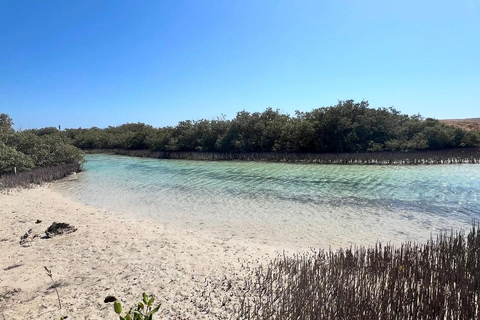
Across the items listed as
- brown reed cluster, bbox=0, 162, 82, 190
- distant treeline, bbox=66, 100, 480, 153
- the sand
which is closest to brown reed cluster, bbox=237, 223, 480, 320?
the sand

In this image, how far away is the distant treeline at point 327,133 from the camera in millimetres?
24203

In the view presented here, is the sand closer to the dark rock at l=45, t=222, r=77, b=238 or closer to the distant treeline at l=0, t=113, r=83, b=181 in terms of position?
the dark rock at l=45, t=222, r=77, b=238

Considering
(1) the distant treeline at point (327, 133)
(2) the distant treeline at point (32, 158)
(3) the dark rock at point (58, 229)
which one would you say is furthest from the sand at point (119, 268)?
(1) the distant treeline at point (327, 133)

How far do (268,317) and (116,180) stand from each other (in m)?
16.8

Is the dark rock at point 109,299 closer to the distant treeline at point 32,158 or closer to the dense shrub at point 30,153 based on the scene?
the distant treeline at point 32,158

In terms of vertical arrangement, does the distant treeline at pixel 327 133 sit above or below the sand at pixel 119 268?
above

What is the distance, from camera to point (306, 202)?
439 inches

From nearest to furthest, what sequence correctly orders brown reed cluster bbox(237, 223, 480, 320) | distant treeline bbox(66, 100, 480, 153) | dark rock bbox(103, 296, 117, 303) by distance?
brown reed cluster bbox(237, 223, 480, 320)
dark rock bbox(103, 296, 117, 303)
distant treeline bbox(66, 100, 480, 153)

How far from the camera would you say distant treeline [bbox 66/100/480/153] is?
2420 cm

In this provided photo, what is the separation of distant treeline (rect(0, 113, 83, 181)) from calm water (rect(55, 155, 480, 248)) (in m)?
1.69

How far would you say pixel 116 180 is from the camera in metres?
17.9

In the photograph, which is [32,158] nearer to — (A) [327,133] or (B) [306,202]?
(B) [306,202]

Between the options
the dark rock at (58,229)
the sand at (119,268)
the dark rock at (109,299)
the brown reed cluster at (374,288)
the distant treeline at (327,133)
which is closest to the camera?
the brown reed cluster at (374,288)

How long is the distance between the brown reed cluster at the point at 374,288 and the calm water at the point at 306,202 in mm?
2277
